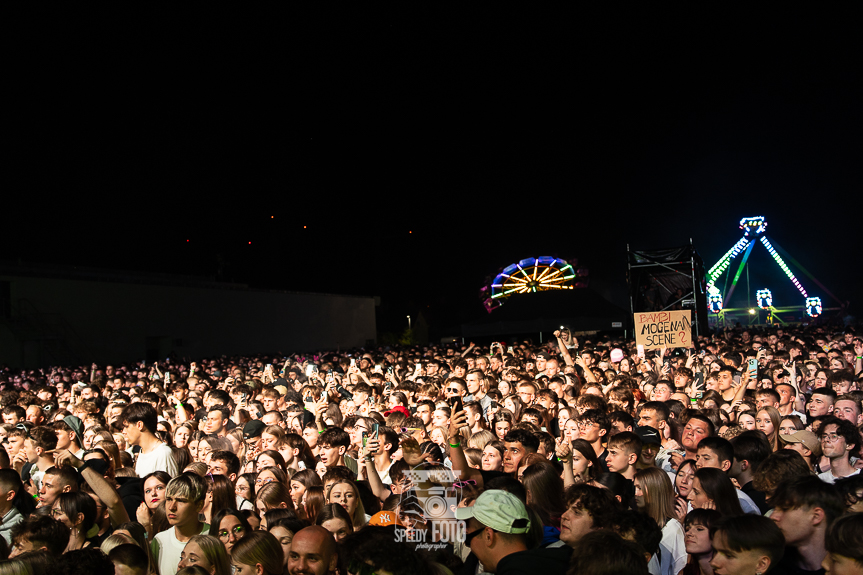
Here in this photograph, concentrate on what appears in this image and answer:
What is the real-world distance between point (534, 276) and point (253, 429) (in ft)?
132

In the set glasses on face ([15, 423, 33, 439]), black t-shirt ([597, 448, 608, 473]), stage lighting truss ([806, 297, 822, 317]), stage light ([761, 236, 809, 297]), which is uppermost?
stage light ([761, 236, 809, 297])

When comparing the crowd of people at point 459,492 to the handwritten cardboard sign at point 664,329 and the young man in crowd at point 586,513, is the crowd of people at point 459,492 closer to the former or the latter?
the young man in crowd at point 586,513

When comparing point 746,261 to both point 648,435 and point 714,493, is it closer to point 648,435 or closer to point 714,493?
point 648,435

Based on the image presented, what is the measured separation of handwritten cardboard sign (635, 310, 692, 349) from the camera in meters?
13.7

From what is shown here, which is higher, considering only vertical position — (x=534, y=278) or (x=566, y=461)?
(x=534, y=278)

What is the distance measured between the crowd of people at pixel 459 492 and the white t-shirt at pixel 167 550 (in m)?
0.01

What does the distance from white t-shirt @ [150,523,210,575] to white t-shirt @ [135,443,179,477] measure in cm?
158

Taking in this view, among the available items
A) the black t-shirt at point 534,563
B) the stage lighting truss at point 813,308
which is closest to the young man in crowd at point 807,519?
the black t-shirt at point 534,563

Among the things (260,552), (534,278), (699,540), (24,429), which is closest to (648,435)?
(699,540)

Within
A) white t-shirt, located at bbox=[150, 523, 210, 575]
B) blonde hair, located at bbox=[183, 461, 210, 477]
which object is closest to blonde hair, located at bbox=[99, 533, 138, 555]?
white t-shirt, located at bbox=[150, 523, 210, 575]

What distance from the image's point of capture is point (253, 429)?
7320 mm

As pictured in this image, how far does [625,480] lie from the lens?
4902 millimetres

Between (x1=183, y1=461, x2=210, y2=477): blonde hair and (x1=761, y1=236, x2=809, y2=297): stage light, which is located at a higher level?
(x1=761, y1=236, x2=809, y2=297): stage light

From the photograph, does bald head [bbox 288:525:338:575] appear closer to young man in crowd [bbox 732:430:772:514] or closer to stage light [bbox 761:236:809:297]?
young man in crowd [bbox 732:430:772:514]
